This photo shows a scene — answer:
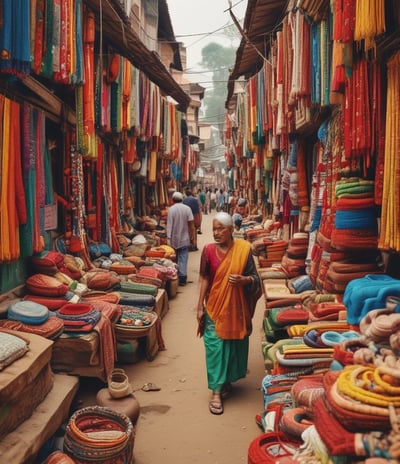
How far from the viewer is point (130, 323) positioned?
5359 mm

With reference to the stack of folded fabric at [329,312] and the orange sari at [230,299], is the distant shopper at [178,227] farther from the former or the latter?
the stack of folded fabric at [329,312]

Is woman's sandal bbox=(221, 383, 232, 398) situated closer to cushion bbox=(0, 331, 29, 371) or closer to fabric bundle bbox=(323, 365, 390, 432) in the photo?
cushion bbox=(0, 331, 29, 371)

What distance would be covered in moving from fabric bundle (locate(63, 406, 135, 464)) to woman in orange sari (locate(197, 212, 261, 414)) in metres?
1.25

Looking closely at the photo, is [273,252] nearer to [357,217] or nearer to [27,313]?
[357,217]

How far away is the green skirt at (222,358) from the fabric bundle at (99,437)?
1283mm

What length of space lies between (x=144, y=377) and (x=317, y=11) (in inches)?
148

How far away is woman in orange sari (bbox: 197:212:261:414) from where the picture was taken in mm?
4297

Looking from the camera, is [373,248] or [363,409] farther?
[373,248]

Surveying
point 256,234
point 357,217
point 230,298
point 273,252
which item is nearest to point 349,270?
point 357,217

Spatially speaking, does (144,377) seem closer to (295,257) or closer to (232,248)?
(232,248)

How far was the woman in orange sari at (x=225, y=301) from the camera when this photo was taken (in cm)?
430

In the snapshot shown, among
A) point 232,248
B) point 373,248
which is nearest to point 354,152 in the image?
point 373,248

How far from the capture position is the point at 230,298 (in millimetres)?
4312

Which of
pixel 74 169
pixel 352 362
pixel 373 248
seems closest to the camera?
pixel 352 362
